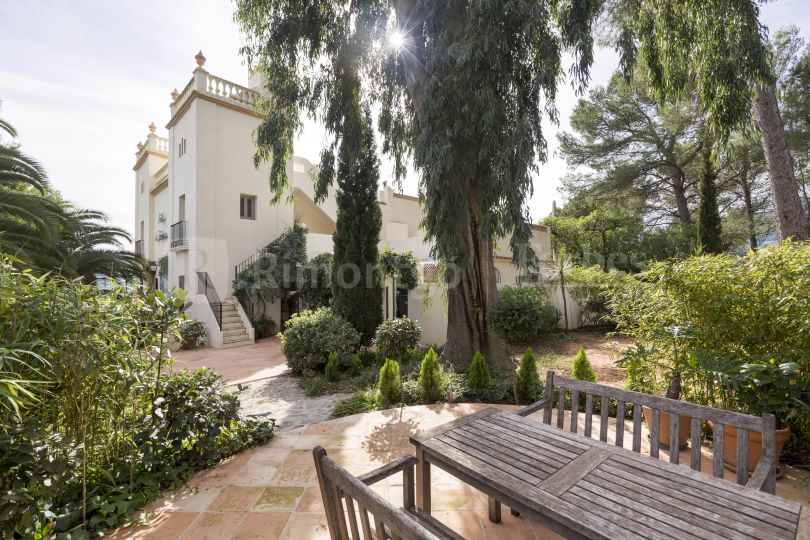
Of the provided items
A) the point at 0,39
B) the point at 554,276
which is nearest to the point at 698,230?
the point at 554,276

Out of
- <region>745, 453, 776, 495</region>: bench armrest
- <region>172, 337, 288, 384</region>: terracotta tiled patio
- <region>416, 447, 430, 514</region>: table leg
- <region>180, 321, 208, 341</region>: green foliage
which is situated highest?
<region>180, 321, 208, 341</region>: green foliage

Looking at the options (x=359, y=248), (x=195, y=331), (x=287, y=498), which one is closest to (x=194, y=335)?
(x=195, y=331)

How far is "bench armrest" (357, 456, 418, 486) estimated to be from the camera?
1619 millimetres

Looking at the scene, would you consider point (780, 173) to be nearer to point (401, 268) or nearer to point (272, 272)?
point (401, 268)

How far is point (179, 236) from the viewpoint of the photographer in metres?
12.2

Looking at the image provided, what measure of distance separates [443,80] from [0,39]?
5851 mm

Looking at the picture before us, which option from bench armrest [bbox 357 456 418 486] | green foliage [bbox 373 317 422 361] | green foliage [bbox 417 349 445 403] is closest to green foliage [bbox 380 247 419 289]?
green foliage [bbox 373 317 422 361]

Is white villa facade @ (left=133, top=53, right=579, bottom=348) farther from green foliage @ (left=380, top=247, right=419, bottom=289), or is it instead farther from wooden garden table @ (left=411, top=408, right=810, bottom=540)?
wooden garden table @ (left=411, top=408, right=810, bottom=540)

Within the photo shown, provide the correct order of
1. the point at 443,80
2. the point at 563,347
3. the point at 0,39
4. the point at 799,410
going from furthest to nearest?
the point at 563,347 → the point at 443,80 → the point at 0,39 → the point at 799,410

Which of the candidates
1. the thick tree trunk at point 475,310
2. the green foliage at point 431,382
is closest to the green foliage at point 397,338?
the thick tree trunk at point 475,310

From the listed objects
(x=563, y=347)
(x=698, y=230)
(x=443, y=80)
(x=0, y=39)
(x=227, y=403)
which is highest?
(x=0, y=39)

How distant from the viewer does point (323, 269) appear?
10.7 m

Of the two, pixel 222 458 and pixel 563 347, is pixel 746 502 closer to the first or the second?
pixel 222 458

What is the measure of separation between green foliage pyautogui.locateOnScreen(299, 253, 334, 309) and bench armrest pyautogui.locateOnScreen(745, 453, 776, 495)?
9.42 meters
